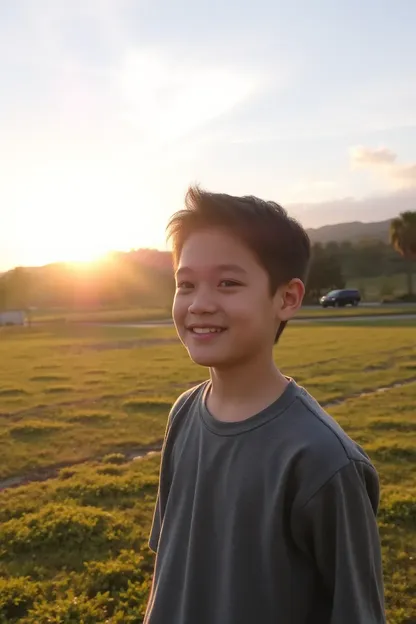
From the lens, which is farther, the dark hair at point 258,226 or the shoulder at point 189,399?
the shoulder at point 189,399

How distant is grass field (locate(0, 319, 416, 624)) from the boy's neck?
8.78 feet

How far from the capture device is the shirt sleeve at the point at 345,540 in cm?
169

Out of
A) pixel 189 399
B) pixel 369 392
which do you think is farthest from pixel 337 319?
pixel 189 399

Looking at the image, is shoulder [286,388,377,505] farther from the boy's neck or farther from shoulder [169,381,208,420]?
shoulder [169,381,208,420]

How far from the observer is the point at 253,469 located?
5.90ft

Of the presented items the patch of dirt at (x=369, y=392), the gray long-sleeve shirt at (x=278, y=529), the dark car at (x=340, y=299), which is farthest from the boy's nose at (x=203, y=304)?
the dark car at (x=340, y=299)

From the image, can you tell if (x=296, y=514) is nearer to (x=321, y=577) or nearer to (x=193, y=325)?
(x=321, y=577)

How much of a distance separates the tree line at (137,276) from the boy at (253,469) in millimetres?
54790

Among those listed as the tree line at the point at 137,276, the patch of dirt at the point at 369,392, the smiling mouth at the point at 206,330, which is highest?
the tree line at the point at 137,276

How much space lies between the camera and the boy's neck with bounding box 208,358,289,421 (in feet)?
6.42

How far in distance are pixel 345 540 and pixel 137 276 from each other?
90.1m

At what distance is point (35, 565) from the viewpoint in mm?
4777

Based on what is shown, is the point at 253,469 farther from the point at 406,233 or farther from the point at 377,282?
the point at 377,282

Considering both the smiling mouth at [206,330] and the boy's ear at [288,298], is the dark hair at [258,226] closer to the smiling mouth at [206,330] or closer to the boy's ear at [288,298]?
the boy's ear at [288,298]
